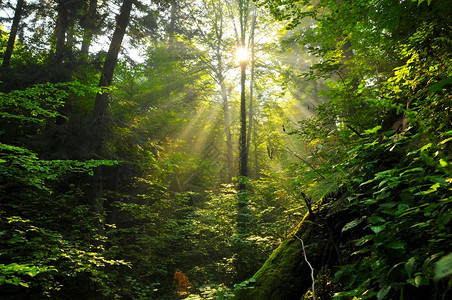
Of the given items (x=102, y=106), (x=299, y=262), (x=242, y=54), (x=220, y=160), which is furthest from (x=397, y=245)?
(x=220, y=160)

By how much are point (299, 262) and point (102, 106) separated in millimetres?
8374

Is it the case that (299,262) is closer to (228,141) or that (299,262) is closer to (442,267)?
(442,267)

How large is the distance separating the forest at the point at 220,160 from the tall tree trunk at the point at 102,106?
0.06m

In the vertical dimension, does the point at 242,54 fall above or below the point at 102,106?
above

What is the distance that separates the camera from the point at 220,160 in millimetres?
17781

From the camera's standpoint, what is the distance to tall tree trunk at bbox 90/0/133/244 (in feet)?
28.5

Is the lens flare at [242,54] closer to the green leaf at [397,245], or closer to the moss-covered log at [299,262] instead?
the moss-covered log at [299,262]

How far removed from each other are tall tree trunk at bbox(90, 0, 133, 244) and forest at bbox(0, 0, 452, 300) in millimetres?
57

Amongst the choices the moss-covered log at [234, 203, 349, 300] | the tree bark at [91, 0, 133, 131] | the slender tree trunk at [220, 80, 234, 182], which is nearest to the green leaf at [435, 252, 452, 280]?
the moss-covered log at [234, 203, 349, 300]

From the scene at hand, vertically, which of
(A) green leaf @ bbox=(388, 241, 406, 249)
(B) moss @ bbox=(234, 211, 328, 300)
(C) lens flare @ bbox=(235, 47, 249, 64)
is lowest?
(B) moss @ bbox=(234, 211, 328, 300)

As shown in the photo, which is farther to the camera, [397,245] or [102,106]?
[102,106]

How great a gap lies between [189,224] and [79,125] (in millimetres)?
5041

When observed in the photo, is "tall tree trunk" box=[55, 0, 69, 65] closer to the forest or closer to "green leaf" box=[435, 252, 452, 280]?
the forest

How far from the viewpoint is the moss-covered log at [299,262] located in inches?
111
